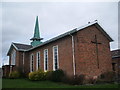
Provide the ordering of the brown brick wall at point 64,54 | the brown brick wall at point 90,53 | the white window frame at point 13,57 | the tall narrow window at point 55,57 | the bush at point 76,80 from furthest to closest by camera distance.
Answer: the white window frame at point 13,57
the tall narrow window at point 55,57
the brown brick wall at point 64,54
the brown brick wall at point 90,53
the bush at point 76,80

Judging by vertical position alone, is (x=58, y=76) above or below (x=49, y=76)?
above

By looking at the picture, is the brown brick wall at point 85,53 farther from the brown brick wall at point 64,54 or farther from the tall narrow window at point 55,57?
the tall narrow window at point 55,57

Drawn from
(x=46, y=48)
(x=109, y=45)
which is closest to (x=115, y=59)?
(x=109, y=45)

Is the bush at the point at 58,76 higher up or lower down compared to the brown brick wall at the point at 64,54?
lower down

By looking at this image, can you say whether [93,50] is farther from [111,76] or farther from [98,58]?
[111,76]

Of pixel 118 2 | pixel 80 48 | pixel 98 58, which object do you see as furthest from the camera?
pixel 98 58

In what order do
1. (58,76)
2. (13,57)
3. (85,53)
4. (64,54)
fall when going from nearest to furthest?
(58,76) → (85,53) → (64,54) → (13,57)

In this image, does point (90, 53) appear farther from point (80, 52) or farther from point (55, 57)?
point (55, 57)

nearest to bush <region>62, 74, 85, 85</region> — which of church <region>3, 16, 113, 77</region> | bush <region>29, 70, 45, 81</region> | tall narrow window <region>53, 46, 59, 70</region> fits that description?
church <region>3, 16, 113, 77</region>

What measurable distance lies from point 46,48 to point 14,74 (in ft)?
21.5

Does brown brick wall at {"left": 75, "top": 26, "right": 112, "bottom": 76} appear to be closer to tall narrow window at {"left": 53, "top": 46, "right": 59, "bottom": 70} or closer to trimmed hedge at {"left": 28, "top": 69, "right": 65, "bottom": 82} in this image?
trimmed hedge at {"left": 28, "top": 69, "right": 65, "bottom": 82}

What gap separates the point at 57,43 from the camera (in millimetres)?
19719

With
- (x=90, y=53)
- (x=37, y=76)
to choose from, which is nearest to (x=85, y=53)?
(x=90, y=53)

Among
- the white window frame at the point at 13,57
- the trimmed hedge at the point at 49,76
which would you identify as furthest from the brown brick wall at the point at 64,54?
the white window frame at the point at 13,57
